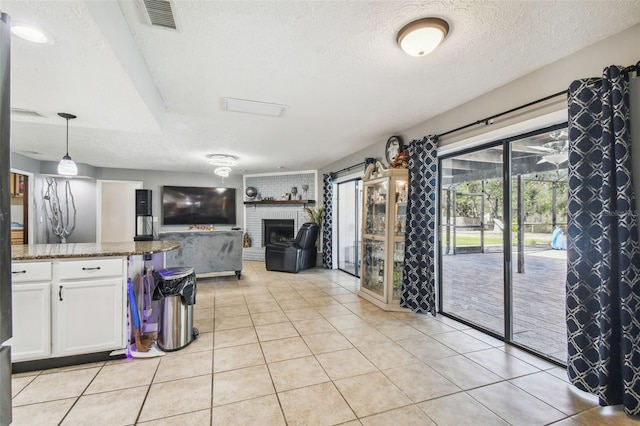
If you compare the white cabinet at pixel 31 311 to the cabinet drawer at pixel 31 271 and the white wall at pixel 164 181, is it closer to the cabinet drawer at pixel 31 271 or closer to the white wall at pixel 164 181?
the cabinet drawer at pixel 31 271

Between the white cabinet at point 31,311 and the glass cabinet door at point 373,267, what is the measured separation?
3.36m

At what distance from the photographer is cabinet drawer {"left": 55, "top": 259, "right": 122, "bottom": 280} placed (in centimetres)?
229

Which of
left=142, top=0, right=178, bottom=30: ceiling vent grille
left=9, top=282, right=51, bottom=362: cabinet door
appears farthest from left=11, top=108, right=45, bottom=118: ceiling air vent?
left=142, top=0, right=178, bottom=30: ceiling vent grille

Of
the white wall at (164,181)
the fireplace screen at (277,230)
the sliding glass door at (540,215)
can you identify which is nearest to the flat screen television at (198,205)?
the white wall at (164,181)

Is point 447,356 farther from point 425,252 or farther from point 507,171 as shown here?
point 507,171

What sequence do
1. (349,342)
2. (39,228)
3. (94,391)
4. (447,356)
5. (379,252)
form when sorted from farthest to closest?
(39,228), (379,252), (349,342), (447,356), (94,391)

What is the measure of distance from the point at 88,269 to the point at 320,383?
6.75ft

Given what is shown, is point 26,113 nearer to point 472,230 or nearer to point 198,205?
point 198,205

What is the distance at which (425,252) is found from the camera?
330 centimetres

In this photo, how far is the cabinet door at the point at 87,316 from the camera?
227 cm

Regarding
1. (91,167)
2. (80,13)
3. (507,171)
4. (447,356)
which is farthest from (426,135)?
(91,167)

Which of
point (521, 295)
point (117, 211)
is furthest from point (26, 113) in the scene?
point (521, 295)

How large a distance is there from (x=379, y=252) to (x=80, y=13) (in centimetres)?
361

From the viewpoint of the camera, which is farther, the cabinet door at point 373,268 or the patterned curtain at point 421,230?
the cabinet door at point 373,268
